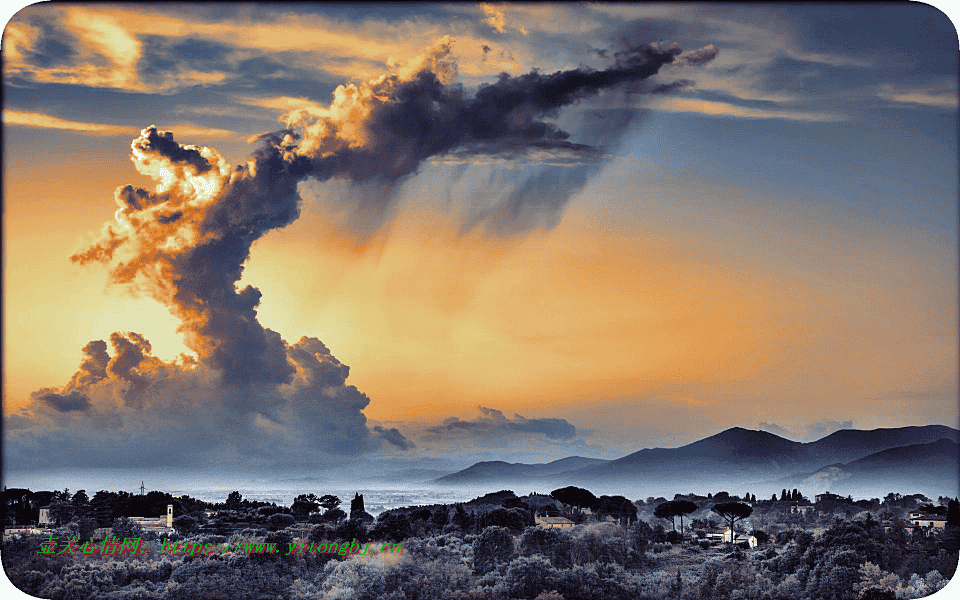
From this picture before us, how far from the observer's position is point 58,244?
15.2m

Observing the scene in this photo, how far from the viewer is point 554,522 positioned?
15.3m

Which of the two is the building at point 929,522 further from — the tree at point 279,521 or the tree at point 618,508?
the tree at point 279,521

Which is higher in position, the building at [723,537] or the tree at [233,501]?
the tree at [233,501]

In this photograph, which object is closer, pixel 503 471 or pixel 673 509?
pixel 503 471

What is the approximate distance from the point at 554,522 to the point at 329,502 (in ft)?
10.8

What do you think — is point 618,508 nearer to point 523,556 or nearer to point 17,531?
point 523,556

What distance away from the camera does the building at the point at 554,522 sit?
1521 centimetres

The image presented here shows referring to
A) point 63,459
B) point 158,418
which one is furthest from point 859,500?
point 63,459

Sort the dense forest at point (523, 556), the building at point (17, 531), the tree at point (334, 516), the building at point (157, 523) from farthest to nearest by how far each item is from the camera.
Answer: the tree at point (334, 516) → the building at point (157, 523) → the building at point (17, 531) → the dense forest at point (523, 556)

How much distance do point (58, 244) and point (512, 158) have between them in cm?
655

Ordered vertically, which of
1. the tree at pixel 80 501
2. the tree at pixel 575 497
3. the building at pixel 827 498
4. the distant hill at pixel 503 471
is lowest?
the building at pixel 827 498

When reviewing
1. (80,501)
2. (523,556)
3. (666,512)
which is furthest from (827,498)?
(80,501)

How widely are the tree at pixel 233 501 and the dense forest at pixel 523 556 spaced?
24 mm

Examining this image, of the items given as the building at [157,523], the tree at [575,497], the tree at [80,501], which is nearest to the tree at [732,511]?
the tree at [575,497]
